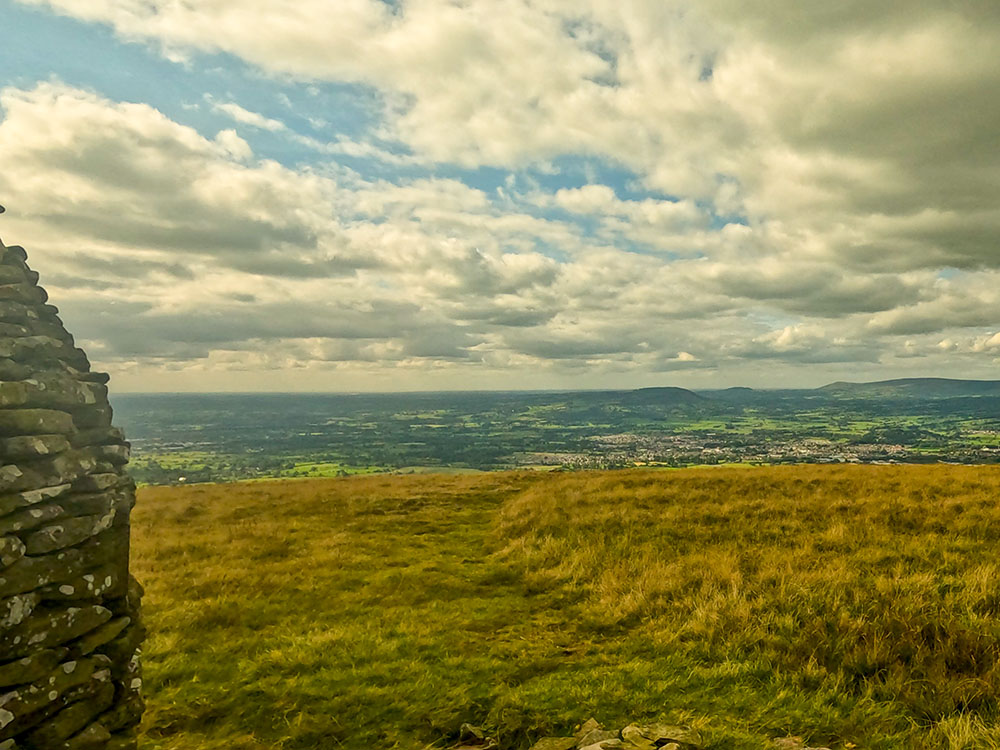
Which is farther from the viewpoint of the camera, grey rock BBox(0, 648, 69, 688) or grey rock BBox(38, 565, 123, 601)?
grey rock BBox(38, 565, 123, 601)

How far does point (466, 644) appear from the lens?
1051 centimetres

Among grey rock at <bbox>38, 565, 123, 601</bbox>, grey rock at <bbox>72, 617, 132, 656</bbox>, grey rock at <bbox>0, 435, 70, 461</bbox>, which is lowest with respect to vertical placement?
grey rock at <bbox>72, 617, 132, 656</bbox>

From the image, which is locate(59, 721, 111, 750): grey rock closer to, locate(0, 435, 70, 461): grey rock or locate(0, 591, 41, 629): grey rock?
locate(0, 591, 41, 629): grey rock

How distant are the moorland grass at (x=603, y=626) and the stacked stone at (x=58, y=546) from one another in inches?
78.8

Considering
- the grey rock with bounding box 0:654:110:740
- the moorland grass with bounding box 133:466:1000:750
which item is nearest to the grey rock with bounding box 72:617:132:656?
the grey rock with bounding box 0:654:110:740

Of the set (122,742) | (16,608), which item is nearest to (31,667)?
(16,608)

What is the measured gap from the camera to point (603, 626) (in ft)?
36.1

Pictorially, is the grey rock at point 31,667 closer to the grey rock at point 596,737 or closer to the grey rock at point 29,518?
the grey rock at point 29,518

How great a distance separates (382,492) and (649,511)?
1649 centimetres

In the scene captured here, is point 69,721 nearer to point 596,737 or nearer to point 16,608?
point 16,608

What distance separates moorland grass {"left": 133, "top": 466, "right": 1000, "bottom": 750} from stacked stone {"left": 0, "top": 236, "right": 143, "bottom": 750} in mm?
2002

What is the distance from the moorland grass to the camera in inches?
301

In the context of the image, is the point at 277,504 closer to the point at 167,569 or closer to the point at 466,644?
the point at 167,569

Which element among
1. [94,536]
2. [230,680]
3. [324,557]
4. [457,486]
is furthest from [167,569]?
[457,486]
